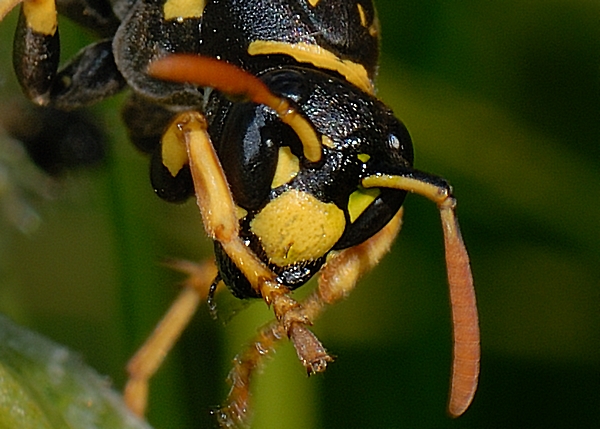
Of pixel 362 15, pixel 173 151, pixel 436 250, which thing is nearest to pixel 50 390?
pixel 173 151

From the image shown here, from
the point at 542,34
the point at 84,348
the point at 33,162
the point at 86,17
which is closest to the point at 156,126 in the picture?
the point at 86,17

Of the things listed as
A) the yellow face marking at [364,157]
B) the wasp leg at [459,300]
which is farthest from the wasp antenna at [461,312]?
the yellow face marking at [364,157]

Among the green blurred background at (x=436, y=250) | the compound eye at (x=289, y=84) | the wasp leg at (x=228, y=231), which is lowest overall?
the green blurred background at (x=436, y=250)

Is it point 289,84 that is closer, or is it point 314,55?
point 289,84

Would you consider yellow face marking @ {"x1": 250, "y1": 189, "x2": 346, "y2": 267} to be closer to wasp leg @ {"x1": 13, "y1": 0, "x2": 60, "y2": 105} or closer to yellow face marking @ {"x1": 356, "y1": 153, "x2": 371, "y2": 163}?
yellow face marking @ {"x1": 356, "y1": 153, "x2": 371, "y2": 163}

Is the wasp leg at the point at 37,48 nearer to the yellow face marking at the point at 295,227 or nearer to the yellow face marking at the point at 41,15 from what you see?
the yellow face marking at the point at 41,15

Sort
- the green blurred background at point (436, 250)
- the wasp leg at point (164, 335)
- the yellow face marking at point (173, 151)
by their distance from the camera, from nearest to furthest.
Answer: the yellow face marking at point (173, 151) < the wasp leg at point (164, 335) < the green blurred background at point (436, 250)

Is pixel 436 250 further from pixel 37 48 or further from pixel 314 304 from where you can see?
pixel 37 48
